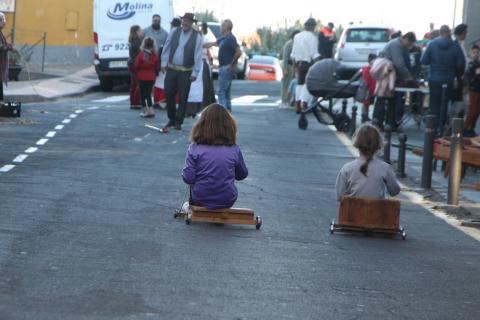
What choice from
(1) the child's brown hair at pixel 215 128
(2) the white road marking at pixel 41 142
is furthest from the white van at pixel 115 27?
(1) the child's brown hair at pixel 215 128

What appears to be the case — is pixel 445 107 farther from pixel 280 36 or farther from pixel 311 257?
pixel 280 36

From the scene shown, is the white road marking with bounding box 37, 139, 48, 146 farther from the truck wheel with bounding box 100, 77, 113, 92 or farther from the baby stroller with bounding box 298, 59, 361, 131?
the truck wheel with bounding box 100, 77, 113, 92

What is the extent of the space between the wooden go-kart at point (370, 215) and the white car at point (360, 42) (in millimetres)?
25840

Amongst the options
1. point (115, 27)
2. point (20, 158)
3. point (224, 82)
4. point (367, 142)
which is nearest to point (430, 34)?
point (224, 82)

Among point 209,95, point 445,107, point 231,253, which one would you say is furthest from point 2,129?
point 231,253

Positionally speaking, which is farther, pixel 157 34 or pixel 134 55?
pixel 157 34

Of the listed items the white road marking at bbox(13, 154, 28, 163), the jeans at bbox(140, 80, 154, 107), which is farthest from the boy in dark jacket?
the white road marking at bbox(13, 154, 28, 163)

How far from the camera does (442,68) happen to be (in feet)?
73.2

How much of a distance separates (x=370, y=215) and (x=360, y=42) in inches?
1052

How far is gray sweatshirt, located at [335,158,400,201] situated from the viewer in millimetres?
11461

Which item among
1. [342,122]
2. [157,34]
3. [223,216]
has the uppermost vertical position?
[157,34]

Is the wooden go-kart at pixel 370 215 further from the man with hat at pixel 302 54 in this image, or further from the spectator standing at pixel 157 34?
the spectator standing at pixel 157 34

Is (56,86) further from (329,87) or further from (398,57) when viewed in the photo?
(398,57)

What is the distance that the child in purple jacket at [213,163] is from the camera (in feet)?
37.3
